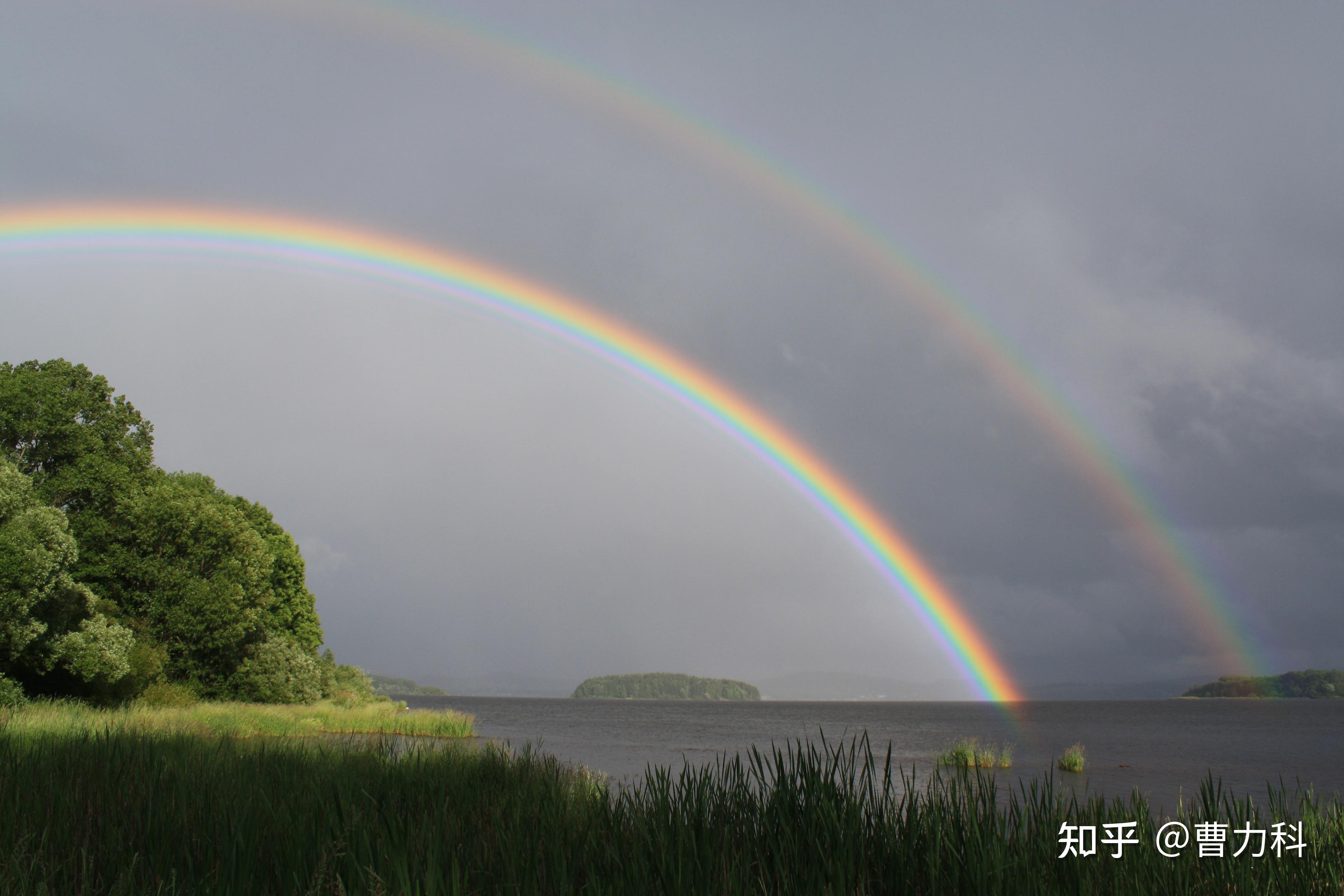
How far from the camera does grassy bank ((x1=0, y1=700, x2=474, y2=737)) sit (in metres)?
15.3

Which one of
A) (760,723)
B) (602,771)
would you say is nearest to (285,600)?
(602,771)

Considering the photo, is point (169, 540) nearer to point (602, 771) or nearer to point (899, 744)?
point (602, 771)

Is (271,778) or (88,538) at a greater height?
(88,538)

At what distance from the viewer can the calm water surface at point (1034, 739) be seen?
116 ft

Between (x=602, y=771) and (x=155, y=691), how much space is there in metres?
19.3

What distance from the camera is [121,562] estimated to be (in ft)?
118

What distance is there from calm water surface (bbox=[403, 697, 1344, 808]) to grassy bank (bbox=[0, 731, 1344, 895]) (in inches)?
29.8

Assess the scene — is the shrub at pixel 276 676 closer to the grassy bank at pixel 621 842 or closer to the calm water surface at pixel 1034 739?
the calm water surface at pixel 1034 739

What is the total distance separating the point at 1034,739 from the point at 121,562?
6140 centimetres

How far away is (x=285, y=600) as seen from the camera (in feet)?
185

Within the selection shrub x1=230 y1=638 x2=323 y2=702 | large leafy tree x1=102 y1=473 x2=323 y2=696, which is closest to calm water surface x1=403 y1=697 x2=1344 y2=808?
shrub x1=230 y1=638 x2=323 y2=702

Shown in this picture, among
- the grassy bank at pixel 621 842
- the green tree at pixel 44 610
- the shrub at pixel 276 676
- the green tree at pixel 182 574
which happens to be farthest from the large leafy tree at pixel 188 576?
the grassy bank at pixel 621 842

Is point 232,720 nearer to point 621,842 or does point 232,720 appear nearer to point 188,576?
point 188,576

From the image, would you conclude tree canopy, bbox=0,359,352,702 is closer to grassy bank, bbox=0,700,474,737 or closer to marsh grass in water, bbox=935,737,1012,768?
grassy bank, bbox=0,700,474,737
